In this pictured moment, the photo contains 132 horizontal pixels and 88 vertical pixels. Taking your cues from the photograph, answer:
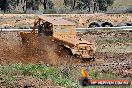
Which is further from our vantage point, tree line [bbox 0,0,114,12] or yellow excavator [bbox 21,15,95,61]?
tree line [bbox 0,0,114,12]

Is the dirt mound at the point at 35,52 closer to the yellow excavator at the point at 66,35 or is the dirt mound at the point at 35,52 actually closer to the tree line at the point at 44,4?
the yellow excavator at the point at 66,35

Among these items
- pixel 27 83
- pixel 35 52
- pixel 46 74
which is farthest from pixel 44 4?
pixel 27 83

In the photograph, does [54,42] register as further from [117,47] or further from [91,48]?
[117,47]

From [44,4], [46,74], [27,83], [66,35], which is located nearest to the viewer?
[27,83]

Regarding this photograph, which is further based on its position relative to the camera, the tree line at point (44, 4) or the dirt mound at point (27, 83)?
the tree line at point (44, 4)

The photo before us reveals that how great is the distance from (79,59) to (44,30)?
2874 millimetres

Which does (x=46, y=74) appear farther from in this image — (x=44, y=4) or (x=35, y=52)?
(x=44, y=4)

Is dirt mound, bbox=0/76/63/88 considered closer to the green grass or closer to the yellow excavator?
the green grass

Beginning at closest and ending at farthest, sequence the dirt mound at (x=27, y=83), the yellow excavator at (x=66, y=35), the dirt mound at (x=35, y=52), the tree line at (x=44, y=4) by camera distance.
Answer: the dirt mound at (x=27, y=83) < the yellow excavator at (x=66, y=35) < the dirt mound at (x=35, y=52) < the tree line at (x=44, y=4)

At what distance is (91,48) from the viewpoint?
20.7 metres

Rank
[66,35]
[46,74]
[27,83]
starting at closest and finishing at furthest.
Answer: [27,83], [46,74], [66,35]

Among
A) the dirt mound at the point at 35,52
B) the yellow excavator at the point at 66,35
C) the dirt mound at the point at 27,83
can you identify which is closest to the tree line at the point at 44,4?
the dirt mound at the point at 35,52

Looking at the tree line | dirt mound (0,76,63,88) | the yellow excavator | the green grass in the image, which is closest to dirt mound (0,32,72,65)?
the yellow excavator

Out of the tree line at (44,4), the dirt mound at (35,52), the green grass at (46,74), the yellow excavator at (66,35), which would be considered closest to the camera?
the green grass at (46,74)
